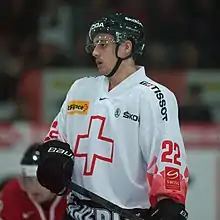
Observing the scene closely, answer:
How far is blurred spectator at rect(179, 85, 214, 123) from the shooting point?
7125 millimetres

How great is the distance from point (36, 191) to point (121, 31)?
1.27m

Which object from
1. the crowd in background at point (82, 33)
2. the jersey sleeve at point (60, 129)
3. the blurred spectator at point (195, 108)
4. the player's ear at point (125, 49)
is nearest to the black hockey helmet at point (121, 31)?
the player's ear at point (125, 49)

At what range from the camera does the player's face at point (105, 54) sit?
366 centimetres

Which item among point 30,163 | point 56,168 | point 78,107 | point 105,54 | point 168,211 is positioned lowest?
point 30,163

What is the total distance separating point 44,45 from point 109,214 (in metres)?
4.18

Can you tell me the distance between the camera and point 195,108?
7.18 meters

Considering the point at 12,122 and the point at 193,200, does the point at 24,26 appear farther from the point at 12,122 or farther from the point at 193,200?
the point at 193,200

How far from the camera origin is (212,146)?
22.7ft

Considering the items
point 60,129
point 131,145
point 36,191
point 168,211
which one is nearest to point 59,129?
point 60,129

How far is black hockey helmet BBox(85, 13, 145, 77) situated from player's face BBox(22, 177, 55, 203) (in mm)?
1129

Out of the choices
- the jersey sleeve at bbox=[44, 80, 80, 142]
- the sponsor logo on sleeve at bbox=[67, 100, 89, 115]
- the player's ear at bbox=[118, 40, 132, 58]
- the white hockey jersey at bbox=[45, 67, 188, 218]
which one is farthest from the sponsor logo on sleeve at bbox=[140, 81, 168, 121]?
the jersey sleeve at bbox=[44, 80, 80, 142]

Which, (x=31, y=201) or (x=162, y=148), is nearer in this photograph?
(x=162, y=148)

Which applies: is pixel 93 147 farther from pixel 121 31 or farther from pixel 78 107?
pixel 121 31

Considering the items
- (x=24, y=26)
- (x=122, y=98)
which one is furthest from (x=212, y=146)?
(x=122, y=98)
